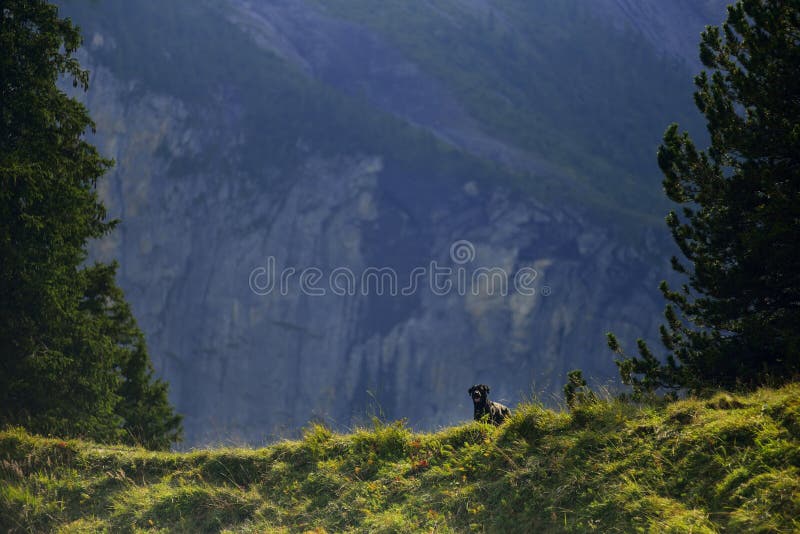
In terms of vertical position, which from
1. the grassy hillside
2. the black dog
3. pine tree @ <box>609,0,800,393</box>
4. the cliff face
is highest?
the cliff face

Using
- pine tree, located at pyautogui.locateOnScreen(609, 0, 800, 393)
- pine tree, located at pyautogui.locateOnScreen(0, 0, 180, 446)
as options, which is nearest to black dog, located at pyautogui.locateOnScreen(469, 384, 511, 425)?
pine tree, located at pyautogui.locateOnScreen(609, 0, 800, 393)

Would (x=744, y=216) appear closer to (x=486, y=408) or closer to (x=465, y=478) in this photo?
(x=486, y=408)

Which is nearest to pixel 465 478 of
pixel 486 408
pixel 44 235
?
pixel 486 408

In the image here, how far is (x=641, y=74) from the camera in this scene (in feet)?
554

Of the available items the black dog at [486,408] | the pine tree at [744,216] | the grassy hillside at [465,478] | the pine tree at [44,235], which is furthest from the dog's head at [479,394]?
the pine tree at [44,235]

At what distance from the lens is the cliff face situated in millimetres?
105875

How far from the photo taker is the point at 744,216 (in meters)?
11.2

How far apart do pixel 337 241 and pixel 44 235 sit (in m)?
101

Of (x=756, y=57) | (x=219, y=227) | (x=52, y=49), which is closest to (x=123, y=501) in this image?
(x=52, y=49)

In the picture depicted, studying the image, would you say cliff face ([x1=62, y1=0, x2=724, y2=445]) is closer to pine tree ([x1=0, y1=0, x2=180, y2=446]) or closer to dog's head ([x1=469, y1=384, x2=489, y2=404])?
pine tree ([x1=0, y1=0, x2=180, y2=446])

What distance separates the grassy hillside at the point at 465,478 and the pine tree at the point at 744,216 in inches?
94.8

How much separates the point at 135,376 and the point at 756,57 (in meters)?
16.8

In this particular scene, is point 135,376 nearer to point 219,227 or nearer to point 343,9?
point 219,227

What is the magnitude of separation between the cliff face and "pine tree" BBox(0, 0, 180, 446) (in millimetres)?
80587
